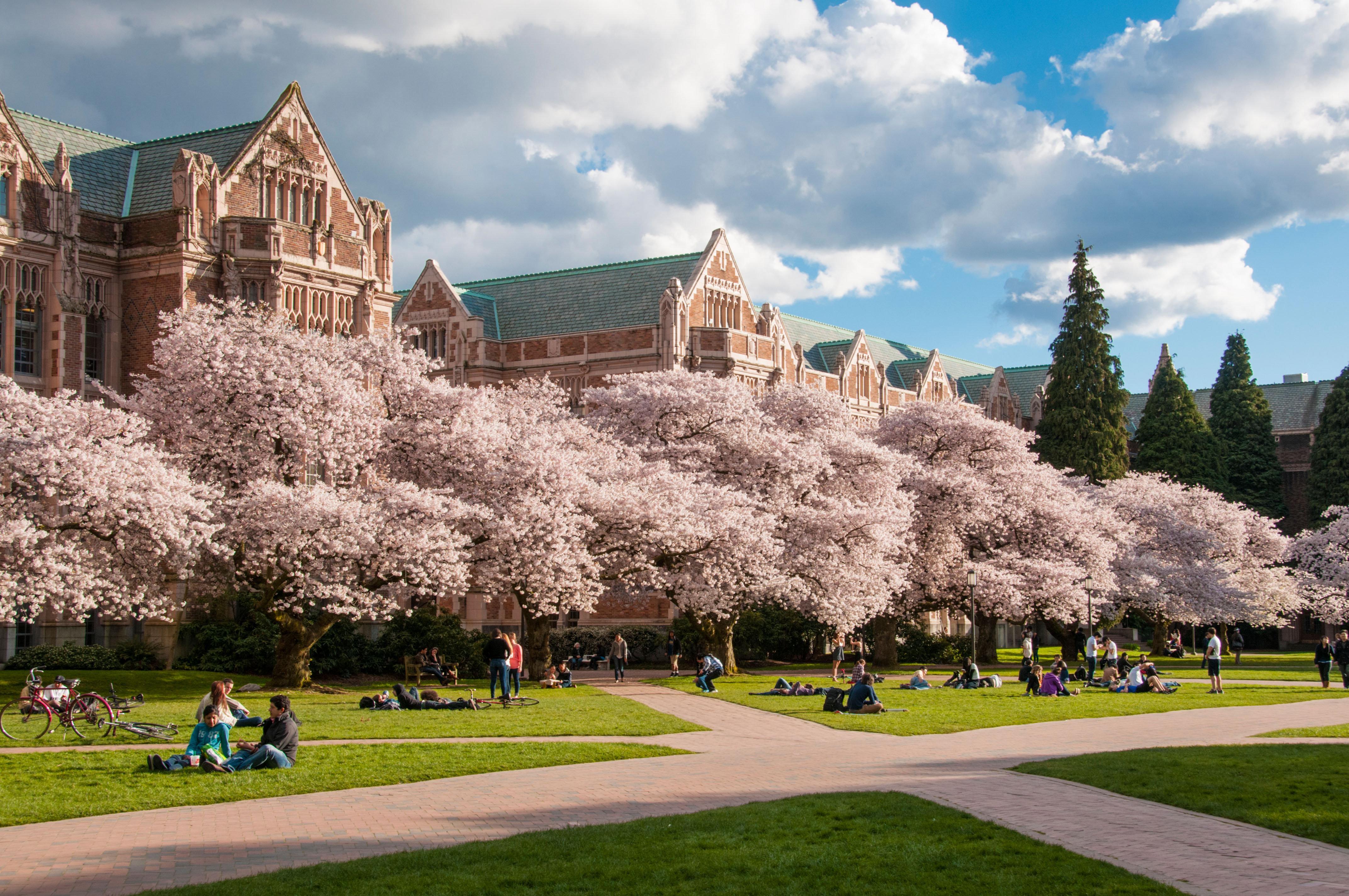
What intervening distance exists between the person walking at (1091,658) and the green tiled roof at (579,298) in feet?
93.4

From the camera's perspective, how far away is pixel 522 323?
67.6m

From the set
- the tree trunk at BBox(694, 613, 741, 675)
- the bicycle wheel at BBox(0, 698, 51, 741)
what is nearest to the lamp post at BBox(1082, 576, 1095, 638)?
the tree trunk at BBox(694, 613, 741, 675)

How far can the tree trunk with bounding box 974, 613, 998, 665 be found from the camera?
53.7m

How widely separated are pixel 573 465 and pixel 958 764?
19.1 metres

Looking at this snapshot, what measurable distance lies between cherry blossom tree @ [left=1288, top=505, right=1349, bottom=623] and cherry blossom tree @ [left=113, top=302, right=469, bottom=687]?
132ft

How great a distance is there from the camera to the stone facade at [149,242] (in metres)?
39.0

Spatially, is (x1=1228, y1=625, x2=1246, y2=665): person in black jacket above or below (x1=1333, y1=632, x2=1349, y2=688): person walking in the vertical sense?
below

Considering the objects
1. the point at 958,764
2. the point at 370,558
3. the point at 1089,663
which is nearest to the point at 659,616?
the point at 1089,663

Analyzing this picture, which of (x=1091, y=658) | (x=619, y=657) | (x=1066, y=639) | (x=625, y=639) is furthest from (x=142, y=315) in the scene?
(x=1066, y=639)

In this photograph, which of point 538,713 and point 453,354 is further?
point 453,354

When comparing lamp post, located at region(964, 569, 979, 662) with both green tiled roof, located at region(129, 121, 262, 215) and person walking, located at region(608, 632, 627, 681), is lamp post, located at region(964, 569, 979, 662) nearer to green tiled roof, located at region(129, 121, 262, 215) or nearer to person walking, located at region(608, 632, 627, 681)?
person walking, located at region(608, 632, 627, 681)

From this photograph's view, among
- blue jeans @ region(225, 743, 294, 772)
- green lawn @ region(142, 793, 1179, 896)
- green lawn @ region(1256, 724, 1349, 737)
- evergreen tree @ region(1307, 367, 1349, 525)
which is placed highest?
evergreen tree @ region(1307, 367, 1349, 525)

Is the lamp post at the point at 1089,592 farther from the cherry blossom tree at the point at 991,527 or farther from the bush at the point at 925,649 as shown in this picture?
the bush at the point at 925,649

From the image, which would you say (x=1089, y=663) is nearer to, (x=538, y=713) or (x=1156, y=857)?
(x=538, y=713)
